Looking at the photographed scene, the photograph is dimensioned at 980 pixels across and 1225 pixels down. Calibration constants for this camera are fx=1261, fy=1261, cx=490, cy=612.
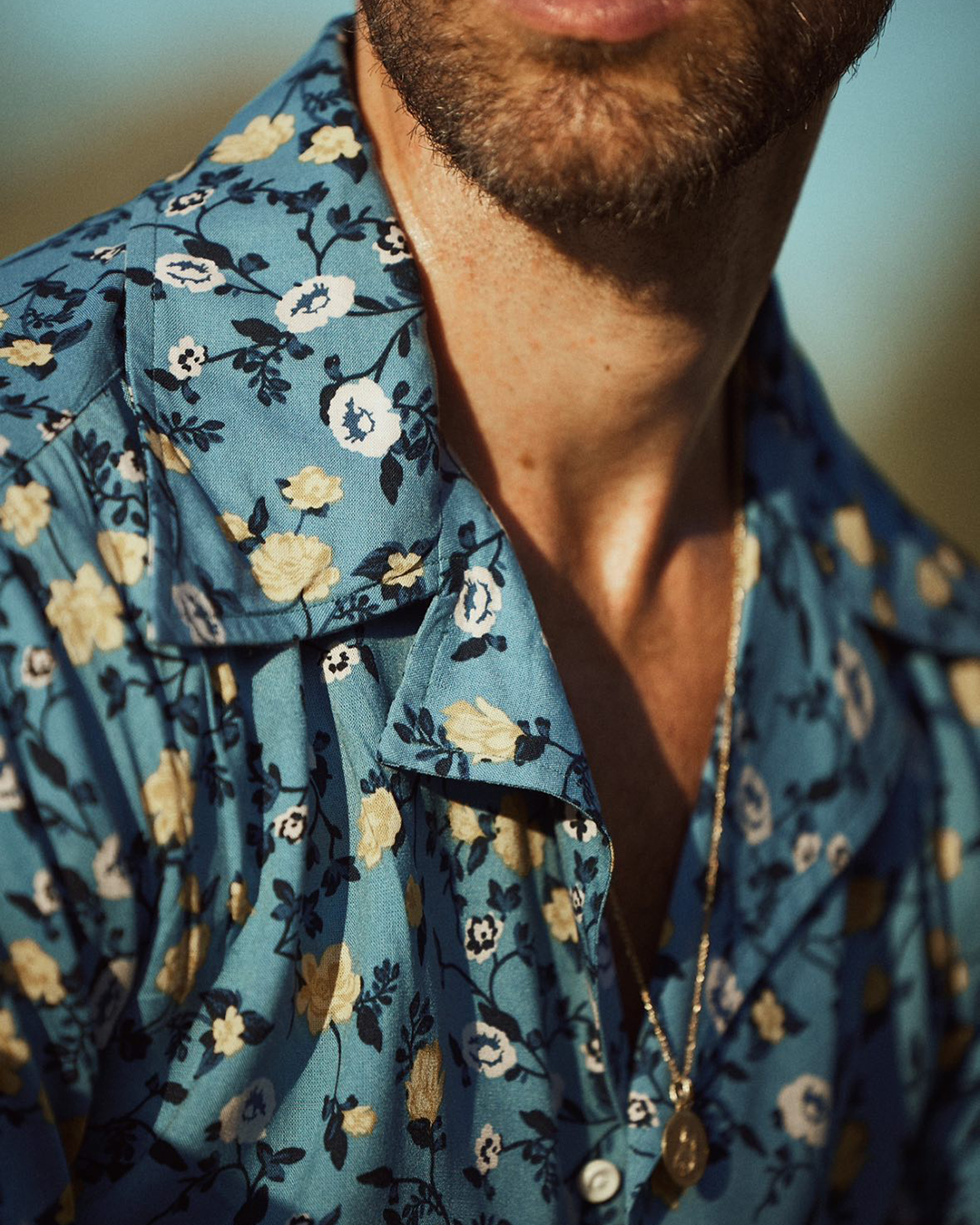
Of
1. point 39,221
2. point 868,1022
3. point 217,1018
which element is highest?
point 39,221

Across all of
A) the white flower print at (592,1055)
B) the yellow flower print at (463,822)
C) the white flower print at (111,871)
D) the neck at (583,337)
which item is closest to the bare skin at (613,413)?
the neck at (583,337)

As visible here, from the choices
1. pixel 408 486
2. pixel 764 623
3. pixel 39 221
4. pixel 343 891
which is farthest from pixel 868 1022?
pixel 39 221

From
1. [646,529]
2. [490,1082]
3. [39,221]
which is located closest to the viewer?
[490,1082]

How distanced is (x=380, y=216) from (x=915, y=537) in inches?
34.8

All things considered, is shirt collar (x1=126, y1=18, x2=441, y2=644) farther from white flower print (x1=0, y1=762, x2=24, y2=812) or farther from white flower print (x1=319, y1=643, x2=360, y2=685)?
white flower print (x1=0, y1=762, x2=24, y2=812)

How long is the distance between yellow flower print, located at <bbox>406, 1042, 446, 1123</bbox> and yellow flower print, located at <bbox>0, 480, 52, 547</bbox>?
53 cm

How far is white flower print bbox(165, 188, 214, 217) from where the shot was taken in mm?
1131

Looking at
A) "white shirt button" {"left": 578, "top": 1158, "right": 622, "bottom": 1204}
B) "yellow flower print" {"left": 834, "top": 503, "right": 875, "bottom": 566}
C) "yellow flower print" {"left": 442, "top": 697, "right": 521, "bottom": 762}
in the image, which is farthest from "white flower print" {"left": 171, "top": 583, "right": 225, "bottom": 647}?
"yellow flower print" {"left": 834, "top": 503, "right": 875, "bottom": 566}

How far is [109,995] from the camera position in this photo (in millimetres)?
946

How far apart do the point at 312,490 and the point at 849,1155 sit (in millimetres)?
1023

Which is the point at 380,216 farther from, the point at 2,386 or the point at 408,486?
the point at 2,386

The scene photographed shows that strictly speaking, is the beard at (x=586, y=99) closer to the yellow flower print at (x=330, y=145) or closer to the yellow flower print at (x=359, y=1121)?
the yellow flower print at (x=330, y=145)

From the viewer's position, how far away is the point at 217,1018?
1001 millimetres

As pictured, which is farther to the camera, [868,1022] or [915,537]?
[915,537]
